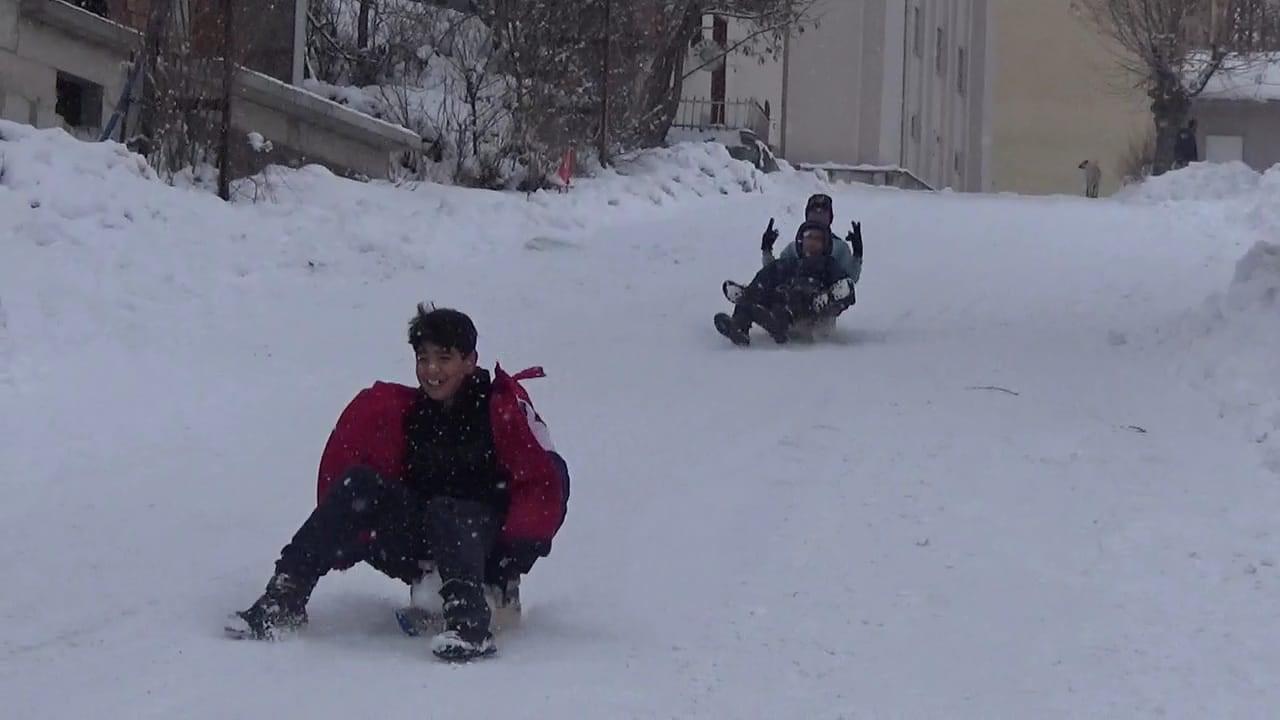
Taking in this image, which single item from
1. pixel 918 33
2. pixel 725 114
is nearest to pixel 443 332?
pixel 725 114

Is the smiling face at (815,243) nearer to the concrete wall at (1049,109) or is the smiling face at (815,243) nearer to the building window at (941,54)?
the building window at (941,54)

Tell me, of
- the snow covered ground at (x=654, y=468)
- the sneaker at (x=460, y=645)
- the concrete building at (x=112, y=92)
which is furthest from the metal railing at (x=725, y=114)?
the sneaker at (x=460, y=645)

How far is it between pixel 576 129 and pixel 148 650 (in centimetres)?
1497

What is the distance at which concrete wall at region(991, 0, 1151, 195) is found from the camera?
1953 inches

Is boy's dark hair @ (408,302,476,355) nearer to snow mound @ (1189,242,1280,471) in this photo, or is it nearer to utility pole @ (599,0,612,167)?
snow mound @ (1189,242,1280,471)

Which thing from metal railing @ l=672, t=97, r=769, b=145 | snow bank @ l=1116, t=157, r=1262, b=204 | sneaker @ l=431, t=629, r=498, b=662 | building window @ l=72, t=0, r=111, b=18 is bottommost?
sneaker @ l=431, t=629, r=498, b=662

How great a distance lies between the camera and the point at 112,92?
46.2ft

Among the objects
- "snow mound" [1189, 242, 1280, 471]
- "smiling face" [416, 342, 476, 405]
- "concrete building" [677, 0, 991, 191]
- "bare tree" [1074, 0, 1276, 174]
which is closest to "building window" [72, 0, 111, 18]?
"snow mound" [1189, 242, 1280, 471]

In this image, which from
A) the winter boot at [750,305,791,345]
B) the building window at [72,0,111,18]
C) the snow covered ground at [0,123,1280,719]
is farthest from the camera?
the building window at [72,0,111,18]

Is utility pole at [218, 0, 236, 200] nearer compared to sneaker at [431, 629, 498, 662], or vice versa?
sneaker at [431, 629, 498, 662]

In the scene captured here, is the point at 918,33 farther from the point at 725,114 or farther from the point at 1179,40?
the point at 725,114

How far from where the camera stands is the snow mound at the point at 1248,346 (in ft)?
25.6

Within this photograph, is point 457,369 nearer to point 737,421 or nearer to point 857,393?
→ point 737,421

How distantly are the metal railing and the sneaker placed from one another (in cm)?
2715
